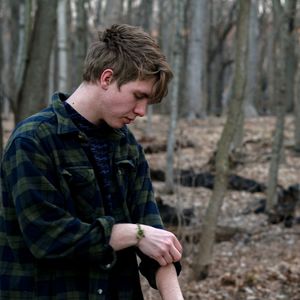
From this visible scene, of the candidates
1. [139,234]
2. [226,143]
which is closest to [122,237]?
[139,234]

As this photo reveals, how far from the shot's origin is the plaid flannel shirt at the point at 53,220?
1820 millimetres

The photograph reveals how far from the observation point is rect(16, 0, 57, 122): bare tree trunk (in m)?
4.73

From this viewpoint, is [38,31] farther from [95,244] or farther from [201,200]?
[201,200]

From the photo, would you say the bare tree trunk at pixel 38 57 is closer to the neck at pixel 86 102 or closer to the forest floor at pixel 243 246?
the forest floor at pixel 243 246

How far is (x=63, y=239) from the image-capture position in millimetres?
1819

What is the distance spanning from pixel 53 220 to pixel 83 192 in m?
0.15

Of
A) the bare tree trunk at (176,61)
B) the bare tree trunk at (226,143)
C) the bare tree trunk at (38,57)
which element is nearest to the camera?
A: the bare tree trunk at (38,57)

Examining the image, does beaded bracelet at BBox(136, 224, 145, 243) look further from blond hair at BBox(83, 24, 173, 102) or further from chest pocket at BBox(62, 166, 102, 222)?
blond hair at BBox(83, 24, 173, 102)

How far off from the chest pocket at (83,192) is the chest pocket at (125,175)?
115 mm

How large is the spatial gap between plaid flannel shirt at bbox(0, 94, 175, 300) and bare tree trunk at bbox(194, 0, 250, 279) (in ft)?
13.5

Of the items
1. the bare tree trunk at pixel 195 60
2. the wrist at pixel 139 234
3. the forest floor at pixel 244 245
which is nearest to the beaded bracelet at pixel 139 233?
the wrist at pixel 139 234

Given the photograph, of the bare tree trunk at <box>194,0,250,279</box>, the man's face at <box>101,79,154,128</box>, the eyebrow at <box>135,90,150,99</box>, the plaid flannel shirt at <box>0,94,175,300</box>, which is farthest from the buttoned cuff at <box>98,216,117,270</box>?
the bare tree trunk at <box>194,0,250,279</box>

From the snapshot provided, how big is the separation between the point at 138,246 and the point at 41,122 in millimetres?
533

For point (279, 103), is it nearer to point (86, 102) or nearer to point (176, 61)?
point (176, 61)
